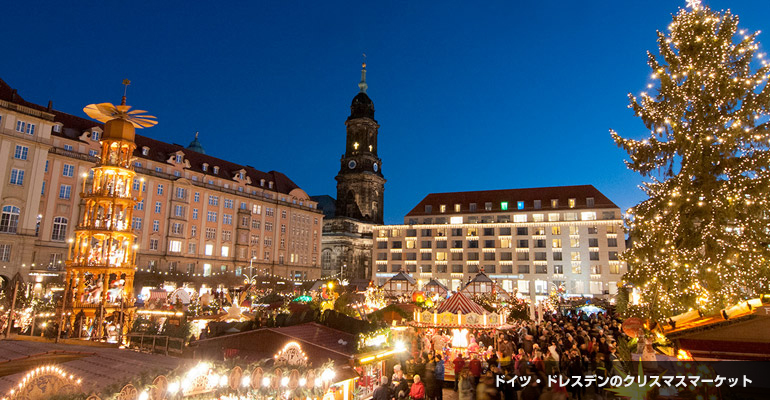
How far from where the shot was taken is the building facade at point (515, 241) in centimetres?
7075

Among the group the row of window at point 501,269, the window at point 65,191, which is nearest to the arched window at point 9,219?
the window at point 65,191

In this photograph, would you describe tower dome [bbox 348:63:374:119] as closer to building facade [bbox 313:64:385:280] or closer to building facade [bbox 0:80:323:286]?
building facade [bbox 313:64:385:280]

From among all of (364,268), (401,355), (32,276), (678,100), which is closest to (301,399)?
(401,355)

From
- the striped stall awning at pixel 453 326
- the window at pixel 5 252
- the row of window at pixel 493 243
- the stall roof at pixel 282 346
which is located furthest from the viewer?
the row of window at pixel 493 243

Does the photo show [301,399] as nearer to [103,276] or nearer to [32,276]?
[103,276]

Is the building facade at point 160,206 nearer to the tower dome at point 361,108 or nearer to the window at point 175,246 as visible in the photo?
the window at point 175,246

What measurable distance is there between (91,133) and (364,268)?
6059cm

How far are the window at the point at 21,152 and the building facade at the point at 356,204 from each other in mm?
58890

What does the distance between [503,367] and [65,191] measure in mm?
49357

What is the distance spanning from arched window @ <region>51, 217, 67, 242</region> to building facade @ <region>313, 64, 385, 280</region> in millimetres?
52384

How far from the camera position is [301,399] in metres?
8.89

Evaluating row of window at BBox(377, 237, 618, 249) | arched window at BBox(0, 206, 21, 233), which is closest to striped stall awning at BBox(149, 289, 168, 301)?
arched window at BBox(0, 206, 21, 233)

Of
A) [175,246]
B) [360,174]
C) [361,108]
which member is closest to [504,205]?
[360,174]

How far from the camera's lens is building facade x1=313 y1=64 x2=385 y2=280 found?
94.0m
